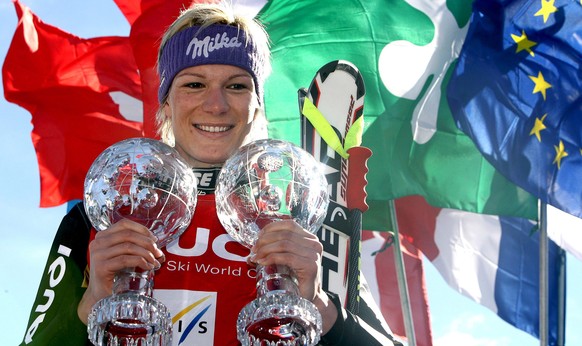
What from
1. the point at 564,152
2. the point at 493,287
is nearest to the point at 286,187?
the point at 564,152

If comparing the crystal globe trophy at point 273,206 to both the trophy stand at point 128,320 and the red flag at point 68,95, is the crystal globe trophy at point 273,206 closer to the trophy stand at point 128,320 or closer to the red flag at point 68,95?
the trophy stand at point 128,320

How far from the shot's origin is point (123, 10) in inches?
460

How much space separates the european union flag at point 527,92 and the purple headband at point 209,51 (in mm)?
6289

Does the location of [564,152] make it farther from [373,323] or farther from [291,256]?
[291,256]

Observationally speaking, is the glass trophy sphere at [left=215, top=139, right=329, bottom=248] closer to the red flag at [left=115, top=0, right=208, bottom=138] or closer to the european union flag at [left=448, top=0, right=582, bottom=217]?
the european union flag at [left=448, top=0, right=582, bottom=217]

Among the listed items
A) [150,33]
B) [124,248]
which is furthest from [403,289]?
[124,248]

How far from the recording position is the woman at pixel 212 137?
3.01m

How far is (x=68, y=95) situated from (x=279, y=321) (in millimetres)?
9934

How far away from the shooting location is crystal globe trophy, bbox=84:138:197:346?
224 cm

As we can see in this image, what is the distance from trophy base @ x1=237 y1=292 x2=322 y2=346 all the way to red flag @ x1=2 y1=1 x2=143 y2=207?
9.27 m

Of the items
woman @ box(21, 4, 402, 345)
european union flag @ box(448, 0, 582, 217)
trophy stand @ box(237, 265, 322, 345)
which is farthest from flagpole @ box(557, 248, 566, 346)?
trophy stand @ box(237, 265, 322, 345)

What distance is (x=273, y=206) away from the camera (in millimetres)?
2428

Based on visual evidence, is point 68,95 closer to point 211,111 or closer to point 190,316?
point 211,111

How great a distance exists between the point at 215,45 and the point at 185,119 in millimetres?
275
